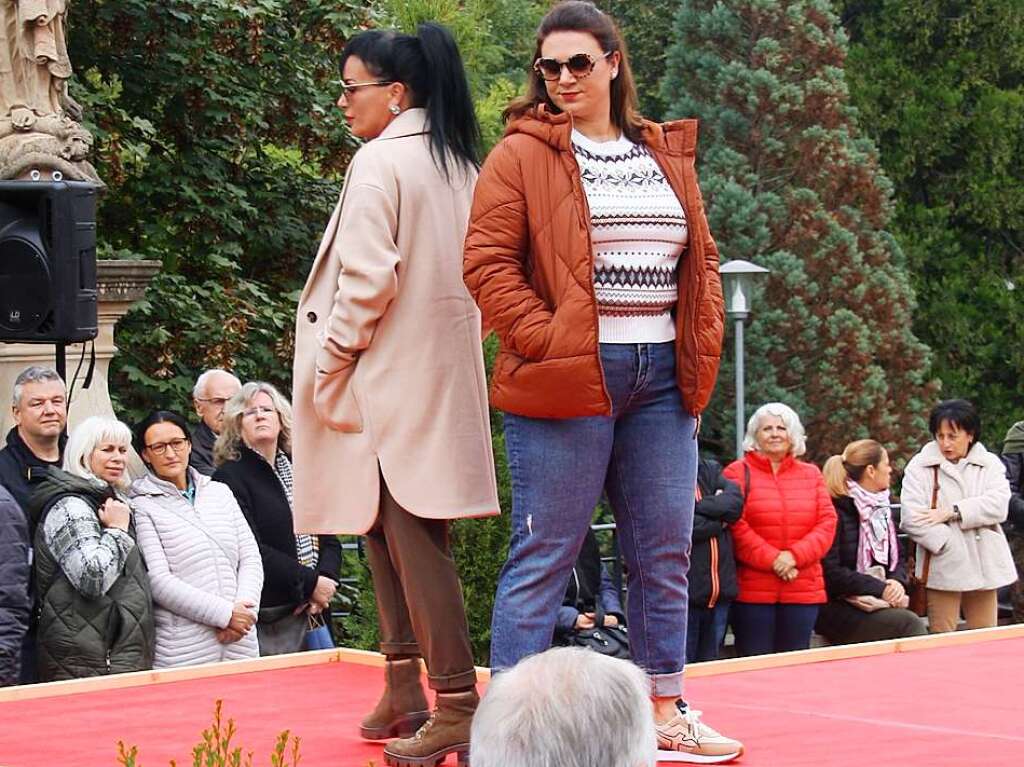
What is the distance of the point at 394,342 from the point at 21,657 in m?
2.50

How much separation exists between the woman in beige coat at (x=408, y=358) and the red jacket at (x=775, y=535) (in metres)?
4.22

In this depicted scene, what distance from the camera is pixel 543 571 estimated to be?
471 centimetres

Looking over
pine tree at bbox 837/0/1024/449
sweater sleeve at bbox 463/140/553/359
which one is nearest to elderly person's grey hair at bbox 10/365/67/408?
sweater sleeve at bbox 463/140/553/359

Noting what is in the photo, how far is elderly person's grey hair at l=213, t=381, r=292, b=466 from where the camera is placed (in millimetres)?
7832

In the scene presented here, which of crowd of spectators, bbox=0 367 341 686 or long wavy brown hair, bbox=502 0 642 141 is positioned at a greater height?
long wavy brown hair, bbox=502 0 642 141

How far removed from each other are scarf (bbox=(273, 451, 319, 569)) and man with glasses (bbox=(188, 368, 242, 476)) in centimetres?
45

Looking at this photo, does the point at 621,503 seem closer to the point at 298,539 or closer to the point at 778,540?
the point at 298,539

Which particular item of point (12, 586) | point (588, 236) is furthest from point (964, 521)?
point (588, 236)

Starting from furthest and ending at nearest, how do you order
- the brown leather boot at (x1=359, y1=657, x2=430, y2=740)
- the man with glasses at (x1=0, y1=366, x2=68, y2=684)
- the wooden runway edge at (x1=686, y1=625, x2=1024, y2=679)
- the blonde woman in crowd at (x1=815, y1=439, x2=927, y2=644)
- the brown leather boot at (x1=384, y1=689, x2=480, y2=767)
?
the blonde woman in crowd at (x1=815, y1=439, x2=927, y2=644), the man with glasses at (x1=0, y1=366, x2=68, y2=684), the wooden runway edge at (x1=686, y1=625, x2=1024, y2=679), the brown leather boot at (x1=359, y1=657, x2=430, y2=740), the brown leather boot at (x1=384, y1=689, x2=480, y2=767)

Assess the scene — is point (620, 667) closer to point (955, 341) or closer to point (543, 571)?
point (543, 571)

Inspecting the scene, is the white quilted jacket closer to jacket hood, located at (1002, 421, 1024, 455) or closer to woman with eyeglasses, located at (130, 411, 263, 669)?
woman with eyeglasses, located at (130, 411, 263, 669)

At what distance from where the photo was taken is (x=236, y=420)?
25.7 ft

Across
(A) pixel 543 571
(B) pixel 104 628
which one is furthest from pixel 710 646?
(A) pixel 543 571

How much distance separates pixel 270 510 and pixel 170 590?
770 mm
